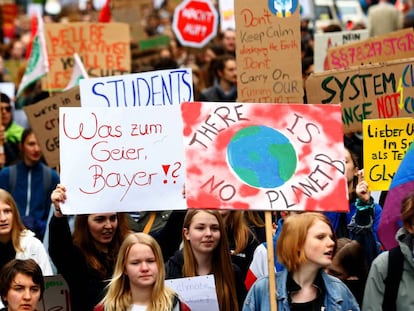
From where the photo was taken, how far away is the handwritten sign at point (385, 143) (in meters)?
8.34

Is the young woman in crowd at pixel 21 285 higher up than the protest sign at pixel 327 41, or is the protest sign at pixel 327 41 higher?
the protest sign at pixel 327 41

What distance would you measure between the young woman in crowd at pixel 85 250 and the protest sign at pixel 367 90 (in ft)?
6.58

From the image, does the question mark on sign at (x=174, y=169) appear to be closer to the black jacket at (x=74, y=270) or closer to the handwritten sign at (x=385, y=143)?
the black jacket at (x=74, y=270)

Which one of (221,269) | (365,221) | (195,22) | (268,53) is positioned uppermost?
(195,22)

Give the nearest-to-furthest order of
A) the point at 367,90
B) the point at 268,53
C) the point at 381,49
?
the point at 367,90
the point at 268,53
the point at 381,49

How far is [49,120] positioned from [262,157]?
3377 mm

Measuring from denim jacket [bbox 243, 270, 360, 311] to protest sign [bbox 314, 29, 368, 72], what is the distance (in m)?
4.87

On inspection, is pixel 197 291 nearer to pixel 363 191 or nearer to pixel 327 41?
pixel 363 191

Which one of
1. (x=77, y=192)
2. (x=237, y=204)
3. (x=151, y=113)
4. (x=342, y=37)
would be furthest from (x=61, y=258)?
(x=342, y=37)

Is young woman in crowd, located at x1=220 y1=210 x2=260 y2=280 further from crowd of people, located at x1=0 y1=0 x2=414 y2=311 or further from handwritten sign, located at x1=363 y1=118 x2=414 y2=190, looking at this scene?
handwritten sign, located at x1=363 y1=118 x2=414 y2=190

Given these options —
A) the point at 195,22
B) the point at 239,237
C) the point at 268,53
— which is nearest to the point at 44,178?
the point at 268,53

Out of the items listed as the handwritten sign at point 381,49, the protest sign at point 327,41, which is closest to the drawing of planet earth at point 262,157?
the handwritten sign at point 381,49

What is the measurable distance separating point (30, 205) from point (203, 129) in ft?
12.7

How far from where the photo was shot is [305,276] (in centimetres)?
682
